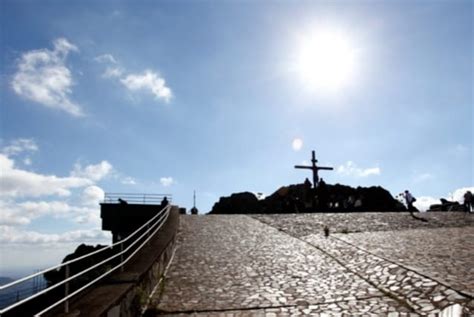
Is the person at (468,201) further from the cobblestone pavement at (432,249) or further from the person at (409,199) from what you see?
the cobblestone pavement at (432,249)

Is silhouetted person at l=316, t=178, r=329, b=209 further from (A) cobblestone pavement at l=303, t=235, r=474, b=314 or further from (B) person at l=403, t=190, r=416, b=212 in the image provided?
(A) cobblestone pavement at l=303, t=235, r=474, b=314

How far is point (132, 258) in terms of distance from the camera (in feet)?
28.4

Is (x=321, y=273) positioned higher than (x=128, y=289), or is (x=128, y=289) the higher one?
(x=128, y=289)

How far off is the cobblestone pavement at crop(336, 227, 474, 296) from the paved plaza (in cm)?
2

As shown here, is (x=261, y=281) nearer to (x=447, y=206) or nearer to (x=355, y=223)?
(x=355, y=223)

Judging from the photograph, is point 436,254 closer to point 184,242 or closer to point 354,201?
point 184,242

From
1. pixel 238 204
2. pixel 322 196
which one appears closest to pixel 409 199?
pixel 322 196

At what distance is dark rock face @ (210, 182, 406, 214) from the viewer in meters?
32.6

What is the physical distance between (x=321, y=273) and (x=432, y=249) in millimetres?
3748

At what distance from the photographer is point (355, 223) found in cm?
1739

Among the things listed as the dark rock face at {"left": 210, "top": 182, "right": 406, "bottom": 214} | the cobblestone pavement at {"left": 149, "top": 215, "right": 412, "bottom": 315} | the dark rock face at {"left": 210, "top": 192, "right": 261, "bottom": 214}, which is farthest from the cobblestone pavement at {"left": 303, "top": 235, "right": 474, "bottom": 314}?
the dark rock face at {"left": 210, "top": 192, "right": 261, "bottom": 214}

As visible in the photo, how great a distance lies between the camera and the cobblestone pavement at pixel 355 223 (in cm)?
1598

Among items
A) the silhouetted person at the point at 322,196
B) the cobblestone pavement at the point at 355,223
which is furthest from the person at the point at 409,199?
the silhouetted person at the point at 322,196

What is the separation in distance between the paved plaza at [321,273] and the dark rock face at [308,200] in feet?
54.0
